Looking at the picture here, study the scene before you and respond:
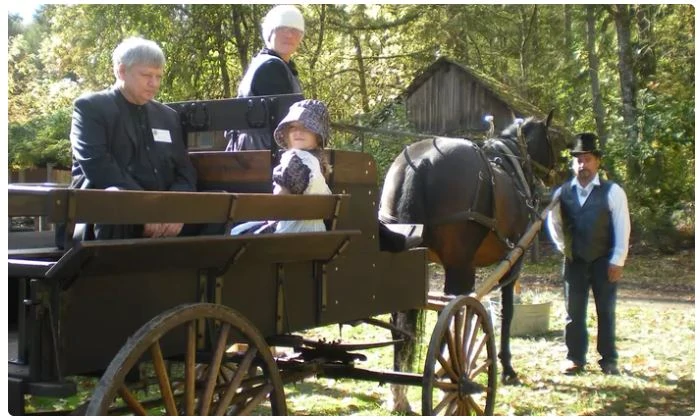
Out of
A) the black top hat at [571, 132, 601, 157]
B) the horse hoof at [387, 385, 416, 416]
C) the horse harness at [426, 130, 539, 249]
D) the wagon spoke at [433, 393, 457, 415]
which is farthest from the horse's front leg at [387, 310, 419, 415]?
the black top hat at [571, 132, 601, 157]

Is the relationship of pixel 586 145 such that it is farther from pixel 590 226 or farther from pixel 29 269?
pixel 29 269

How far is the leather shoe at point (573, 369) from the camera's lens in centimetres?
682

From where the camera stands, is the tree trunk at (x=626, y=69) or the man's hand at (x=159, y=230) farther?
the tree trunk at (x=626, y=69)

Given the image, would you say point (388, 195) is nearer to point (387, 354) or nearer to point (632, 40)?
point (387, 354)

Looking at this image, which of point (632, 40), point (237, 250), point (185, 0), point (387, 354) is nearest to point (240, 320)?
point (237, 250)

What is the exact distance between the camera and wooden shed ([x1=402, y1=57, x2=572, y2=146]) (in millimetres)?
18578

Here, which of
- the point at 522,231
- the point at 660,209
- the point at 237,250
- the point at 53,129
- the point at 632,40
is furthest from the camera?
the point at 632,40

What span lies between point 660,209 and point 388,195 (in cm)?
1107

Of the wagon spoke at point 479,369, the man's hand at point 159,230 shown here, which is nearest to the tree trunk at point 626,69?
the wagon spoke at point 479,369

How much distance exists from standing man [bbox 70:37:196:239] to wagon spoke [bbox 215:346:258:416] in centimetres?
55

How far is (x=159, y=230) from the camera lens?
10.3 feet

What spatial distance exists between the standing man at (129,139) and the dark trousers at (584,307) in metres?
4.17

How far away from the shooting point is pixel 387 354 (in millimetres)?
7309

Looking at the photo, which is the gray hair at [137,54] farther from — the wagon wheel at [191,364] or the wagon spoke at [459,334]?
the wagon spoke at [459,334]
